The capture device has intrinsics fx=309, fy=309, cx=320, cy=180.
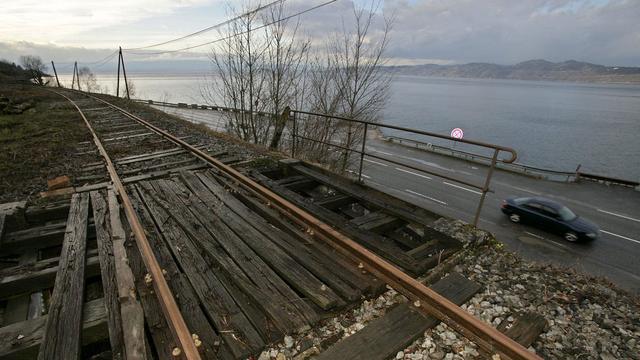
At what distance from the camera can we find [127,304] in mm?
2822

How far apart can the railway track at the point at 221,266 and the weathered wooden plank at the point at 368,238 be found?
17mm

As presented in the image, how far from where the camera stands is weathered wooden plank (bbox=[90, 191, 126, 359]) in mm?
2525

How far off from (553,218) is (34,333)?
755 inches

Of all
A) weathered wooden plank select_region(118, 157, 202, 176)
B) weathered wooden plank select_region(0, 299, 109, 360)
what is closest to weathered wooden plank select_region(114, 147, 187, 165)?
weathered wooden plank select_region(118, 157, 202, 176)

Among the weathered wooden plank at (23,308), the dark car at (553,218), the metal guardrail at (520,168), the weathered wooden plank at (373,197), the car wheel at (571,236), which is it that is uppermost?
the weathered wooden plank at (373,197)

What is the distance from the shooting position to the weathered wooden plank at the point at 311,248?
3.26 m

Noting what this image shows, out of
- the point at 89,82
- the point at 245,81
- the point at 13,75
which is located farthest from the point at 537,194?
the point at 89,82

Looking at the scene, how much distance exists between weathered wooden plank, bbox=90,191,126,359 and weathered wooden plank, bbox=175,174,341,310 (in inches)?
54.5

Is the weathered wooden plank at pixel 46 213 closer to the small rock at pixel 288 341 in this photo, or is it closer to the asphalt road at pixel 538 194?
the small rock at pixel 288 341

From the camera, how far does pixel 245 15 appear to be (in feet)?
46.2

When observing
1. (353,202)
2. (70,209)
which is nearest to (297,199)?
(353,202)

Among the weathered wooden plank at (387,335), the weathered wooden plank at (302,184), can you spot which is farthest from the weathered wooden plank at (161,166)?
the weathered wooden plank at (387,335)

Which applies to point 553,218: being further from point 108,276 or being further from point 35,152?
point 35,152

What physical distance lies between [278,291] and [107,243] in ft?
7.53
